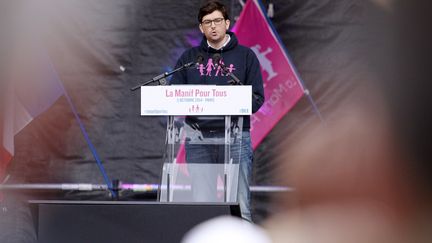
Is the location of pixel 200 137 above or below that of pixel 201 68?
below

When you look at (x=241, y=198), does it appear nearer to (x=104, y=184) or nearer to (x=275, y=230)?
(x=275, y=230)

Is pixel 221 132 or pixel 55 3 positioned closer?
pixel 221 132

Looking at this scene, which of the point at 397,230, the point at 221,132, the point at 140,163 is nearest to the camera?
the point at 221,132

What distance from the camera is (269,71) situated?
6434 millimetres

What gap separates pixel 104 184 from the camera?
21.3ft

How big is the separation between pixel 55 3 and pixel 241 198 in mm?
2485

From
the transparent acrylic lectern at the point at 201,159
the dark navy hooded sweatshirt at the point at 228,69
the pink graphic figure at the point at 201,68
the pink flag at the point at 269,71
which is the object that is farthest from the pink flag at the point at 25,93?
the transparent acrylic lectern at the point at 201,159

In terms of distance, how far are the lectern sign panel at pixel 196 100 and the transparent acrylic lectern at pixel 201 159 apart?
122 millimetres

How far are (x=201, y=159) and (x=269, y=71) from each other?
1695 mm

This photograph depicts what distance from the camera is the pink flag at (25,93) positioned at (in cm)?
641

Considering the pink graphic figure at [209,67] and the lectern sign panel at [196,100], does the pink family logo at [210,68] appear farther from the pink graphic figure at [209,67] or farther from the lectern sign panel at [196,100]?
the lectern sign panel at [196,100]

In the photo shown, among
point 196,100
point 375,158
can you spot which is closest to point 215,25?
point 196,100

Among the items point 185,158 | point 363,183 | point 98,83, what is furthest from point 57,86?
point 363,183

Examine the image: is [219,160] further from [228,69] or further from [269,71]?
[269,71]
